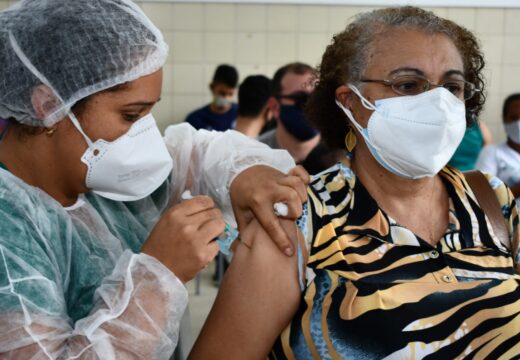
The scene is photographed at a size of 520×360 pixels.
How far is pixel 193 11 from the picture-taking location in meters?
5.56

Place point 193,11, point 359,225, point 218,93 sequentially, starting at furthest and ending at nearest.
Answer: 1. point 193,11
2. point 218,93
3. point 359,225

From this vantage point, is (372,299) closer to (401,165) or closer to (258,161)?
(401,165)

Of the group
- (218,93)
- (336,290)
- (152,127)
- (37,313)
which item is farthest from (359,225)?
(218,93)

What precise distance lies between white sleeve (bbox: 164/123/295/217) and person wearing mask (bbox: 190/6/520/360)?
15 cm

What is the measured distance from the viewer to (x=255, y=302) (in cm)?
128

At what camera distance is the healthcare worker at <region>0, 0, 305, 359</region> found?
3.52 ft

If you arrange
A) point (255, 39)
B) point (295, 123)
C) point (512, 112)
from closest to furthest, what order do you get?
point (295, 123) < point (512, 112) < point (255, 39)

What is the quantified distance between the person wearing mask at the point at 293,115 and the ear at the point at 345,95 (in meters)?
1.36

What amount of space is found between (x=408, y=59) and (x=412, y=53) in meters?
0.02

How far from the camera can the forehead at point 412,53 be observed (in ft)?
4.63

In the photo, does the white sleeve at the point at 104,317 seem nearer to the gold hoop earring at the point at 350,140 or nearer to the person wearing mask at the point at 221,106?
the gold hoop earring at the point at 350,140

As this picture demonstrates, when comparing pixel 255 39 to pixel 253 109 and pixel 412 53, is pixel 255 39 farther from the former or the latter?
pixel 412 53

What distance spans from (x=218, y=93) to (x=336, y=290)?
3.99 m

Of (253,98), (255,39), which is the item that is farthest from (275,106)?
(255,39)
